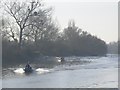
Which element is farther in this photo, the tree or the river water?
the tree

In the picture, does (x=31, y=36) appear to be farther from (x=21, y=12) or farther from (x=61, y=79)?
(x=61, y=79)

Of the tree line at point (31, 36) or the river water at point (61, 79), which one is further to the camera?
the tree line at point (31, 36)

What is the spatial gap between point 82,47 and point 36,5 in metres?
39.4

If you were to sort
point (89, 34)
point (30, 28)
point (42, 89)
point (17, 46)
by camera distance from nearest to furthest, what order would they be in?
point (42, 89) → point (17, 46) → point (30, 28) → point (89, 34)

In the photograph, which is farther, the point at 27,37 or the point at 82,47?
the point at 82,47

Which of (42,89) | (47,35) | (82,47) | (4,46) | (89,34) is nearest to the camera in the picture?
(42,89)

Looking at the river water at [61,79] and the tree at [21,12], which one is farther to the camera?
the tree at [21,12]

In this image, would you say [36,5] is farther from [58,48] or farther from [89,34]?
[89,34]

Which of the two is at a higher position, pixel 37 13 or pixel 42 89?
pixel 37 13

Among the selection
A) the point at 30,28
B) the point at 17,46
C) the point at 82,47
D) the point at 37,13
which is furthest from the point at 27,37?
the point at 82,47

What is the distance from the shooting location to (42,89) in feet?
80.1

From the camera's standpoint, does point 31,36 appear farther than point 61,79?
Yes

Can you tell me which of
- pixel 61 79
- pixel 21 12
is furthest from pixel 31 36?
pixel 61 79

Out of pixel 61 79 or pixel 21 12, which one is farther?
pixel 21 12
